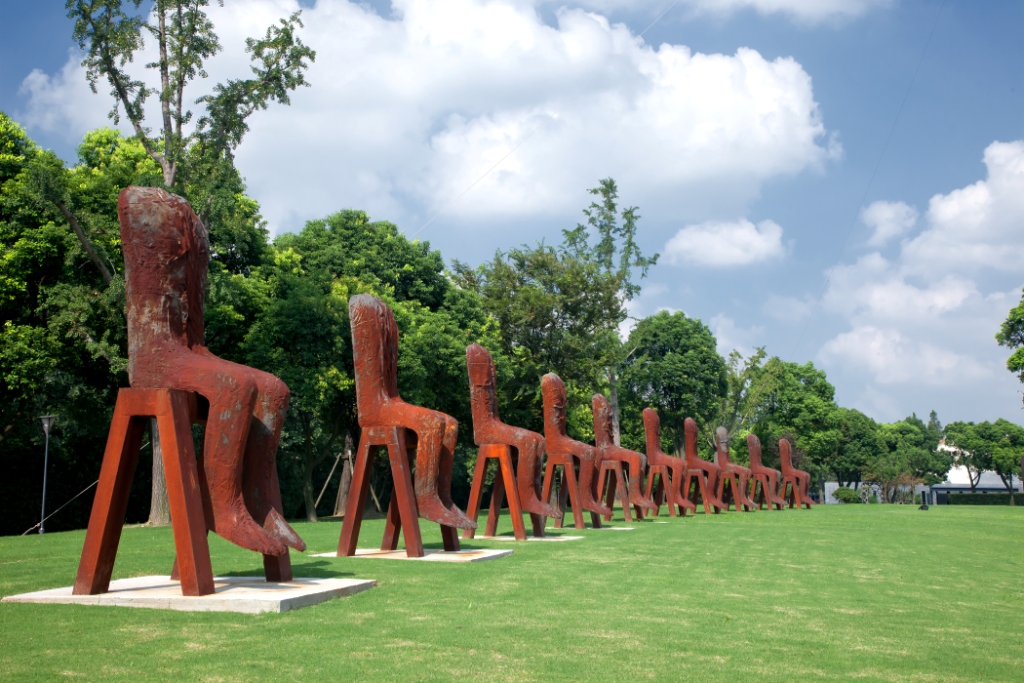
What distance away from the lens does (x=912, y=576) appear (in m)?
13.2

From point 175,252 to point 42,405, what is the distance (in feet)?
61.1

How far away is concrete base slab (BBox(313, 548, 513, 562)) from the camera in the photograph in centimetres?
1298

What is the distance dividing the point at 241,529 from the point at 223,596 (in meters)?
0.66

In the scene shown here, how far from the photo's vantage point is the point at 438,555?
1351cm

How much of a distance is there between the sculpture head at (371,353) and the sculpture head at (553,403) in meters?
8.17

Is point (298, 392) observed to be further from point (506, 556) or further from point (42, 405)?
point (506, 556)

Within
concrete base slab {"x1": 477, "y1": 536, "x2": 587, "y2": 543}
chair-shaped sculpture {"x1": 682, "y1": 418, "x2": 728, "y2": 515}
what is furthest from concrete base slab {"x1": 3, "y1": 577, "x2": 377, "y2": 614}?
chair-shaped sculpture {"x1": 682, "y1": 418, "x2": 728, "y2": 515}

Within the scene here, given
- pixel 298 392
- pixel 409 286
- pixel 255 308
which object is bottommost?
pixel 298 392

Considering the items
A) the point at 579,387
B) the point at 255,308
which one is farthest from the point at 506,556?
the point at 579,387

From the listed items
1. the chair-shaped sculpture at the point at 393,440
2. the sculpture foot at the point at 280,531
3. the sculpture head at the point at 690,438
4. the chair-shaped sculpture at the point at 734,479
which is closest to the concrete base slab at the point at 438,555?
the chair-shaped sculpture at the point at 393,440

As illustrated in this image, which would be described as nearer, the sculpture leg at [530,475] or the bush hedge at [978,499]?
the sculpture leg at [530,475]

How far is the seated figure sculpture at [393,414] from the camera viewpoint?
1364cm

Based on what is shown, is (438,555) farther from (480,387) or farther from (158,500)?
(158,500)

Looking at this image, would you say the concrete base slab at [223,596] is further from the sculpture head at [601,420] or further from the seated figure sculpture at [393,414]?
the sculpture head at [601,420]
